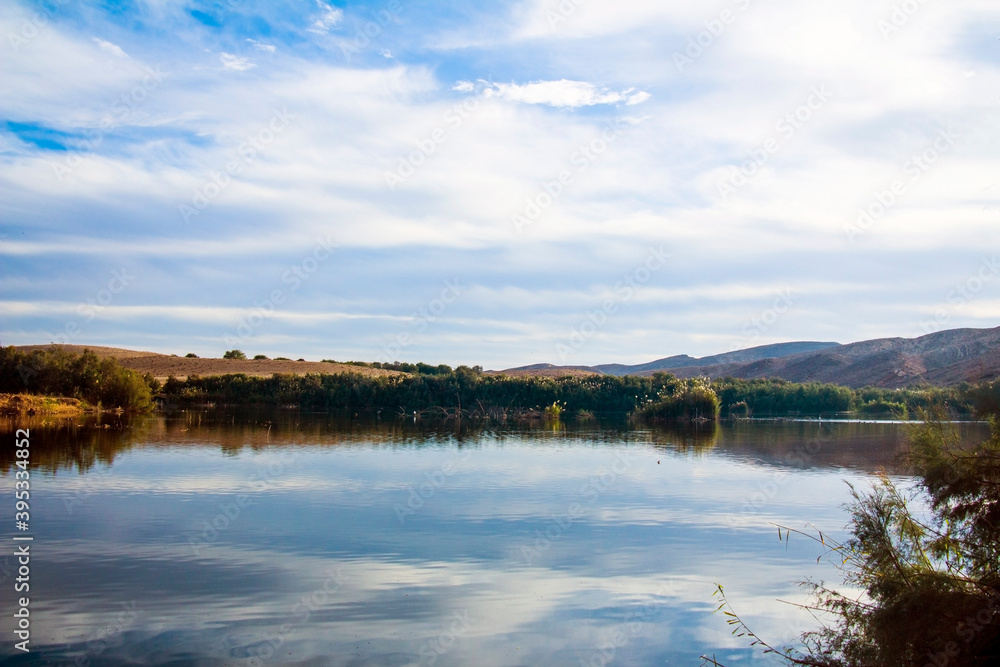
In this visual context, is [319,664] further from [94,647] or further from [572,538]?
[572,538]

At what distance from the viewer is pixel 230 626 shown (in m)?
8.94

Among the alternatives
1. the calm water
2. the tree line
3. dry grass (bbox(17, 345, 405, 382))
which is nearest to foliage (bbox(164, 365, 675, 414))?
the tree line

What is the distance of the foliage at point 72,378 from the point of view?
47.0 m

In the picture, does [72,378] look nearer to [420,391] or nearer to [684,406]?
[420,391]

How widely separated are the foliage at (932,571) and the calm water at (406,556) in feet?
5.29

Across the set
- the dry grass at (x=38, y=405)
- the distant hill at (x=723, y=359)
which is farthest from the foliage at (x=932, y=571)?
the distant hill at (x=723, y=359)

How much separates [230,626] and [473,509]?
8.69m

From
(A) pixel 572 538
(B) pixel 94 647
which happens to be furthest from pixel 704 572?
(B) pixel 94 647

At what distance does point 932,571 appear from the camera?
7344 millimetres

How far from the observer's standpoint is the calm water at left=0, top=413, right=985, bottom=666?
8.70 meters

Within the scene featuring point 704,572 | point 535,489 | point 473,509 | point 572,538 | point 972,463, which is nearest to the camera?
point 972,463

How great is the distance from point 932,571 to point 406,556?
302 inches

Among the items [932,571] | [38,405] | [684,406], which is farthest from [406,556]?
[684,406]

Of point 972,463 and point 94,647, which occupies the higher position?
point 972,463
